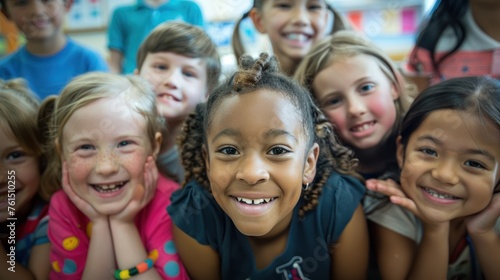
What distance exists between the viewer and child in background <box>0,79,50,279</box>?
910mm

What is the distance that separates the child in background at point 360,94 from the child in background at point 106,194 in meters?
0.48

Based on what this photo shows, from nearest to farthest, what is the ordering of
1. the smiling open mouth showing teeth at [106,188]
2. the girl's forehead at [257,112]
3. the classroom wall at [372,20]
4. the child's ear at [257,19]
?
1. the girl's forehead at [257,112]
2. the smiling open mouth showing teeth at [106,188]
3. the child's ear at [257,19]
4. the classroom wall at [372,20]

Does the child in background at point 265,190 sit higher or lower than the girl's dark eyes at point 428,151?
lower

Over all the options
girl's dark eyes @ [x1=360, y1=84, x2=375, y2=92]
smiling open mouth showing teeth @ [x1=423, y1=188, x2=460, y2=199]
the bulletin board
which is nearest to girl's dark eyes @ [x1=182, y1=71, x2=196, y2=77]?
girl's dark eyes @ [x1=360, y1=84, x2=375, y2=92]

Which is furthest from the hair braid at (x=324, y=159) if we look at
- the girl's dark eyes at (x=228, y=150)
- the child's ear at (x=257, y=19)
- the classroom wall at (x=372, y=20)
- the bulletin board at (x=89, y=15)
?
the bulletin board at (x=89, y=15)

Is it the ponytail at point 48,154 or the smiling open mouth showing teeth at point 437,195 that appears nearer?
the smiling open mouth showing teeth at point 437,195

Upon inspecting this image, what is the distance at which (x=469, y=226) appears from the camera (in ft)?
2.72

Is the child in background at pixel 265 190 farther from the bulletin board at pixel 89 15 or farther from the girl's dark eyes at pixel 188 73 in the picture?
the bulletin board at pixel 89 15

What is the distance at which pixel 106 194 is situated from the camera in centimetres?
91

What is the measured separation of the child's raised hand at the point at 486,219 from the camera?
31.2 inches

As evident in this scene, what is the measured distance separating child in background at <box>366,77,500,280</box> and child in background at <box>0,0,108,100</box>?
4.19 feet

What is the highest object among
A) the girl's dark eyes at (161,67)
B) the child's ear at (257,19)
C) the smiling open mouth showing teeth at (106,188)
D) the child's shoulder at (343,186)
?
the child's ear at (257,19)

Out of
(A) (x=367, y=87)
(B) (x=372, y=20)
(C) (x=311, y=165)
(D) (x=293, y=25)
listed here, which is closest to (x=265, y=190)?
(C) (x=311, y=165)

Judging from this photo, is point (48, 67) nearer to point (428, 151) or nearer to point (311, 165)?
point (311, 165)
